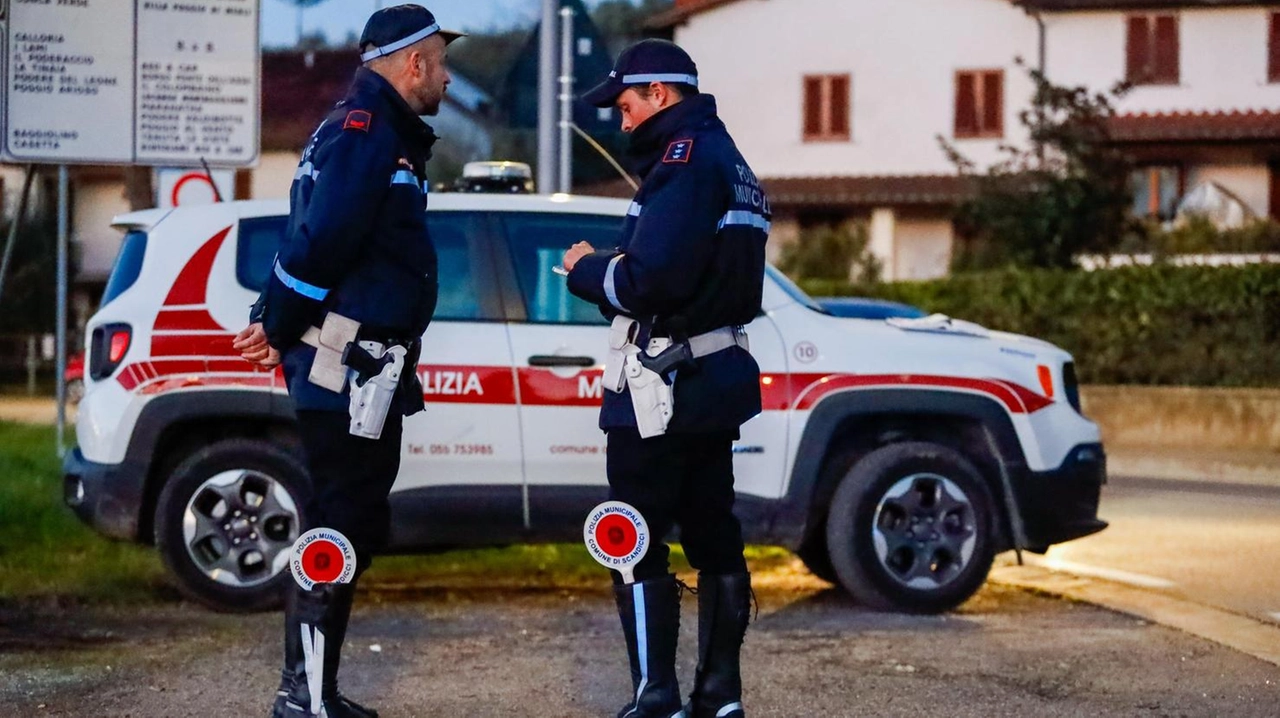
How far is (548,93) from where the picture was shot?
11.0m

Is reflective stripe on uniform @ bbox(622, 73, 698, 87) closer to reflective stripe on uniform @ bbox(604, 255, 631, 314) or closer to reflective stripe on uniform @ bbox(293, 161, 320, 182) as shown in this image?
reflective stripe on uniform @ bbox(604, 255, 631, 314)

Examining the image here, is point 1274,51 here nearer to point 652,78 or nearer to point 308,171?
point 652,78

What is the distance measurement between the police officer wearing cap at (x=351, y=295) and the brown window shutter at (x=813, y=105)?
34.9 m

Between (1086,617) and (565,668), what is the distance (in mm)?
2382

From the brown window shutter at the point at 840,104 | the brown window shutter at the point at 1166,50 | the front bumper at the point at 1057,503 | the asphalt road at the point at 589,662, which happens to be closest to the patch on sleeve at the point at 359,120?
the asphalt road at the point at 589,662

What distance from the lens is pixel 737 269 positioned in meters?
4.92

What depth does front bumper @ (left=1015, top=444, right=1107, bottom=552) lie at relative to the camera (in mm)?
7602

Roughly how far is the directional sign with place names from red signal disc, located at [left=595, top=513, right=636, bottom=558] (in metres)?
5.63

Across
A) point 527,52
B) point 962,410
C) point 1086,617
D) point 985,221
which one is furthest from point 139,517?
point 985,221

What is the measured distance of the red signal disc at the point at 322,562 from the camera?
4.84 metres

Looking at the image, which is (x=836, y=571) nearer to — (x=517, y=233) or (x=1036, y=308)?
(x=517, y=233)

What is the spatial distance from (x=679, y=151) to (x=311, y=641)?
61.5 inches

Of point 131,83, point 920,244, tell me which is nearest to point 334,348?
point 131,83

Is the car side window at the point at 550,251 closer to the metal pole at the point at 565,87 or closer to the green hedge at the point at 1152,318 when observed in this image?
the metal pole at the point at 565,87
